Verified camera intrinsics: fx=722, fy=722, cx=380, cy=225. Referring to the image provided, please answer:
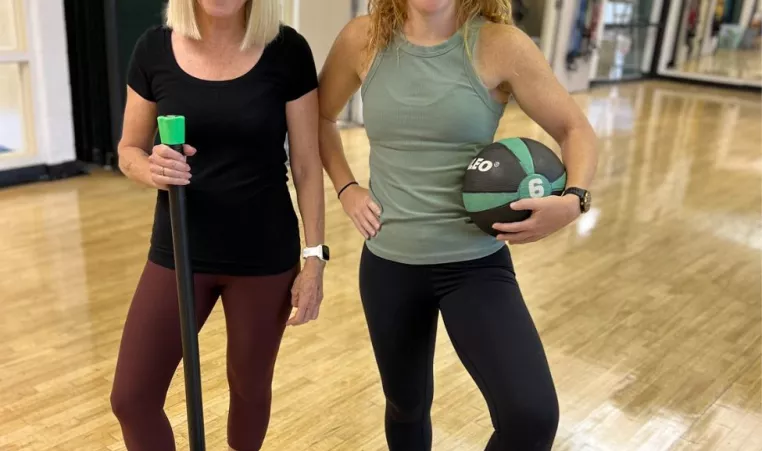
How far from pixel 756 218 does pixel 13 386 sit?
4683 mm

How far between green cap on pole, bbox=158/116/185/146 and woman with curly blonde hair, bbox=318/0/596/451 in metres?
0.45

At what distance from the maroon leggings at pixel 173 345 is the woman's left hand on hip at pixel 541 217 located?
531 mm

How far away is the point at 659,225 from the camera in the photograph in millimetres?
4773

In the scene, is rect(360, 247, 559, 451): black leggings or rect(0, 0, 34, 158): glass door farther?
rect(0, 0, 34, 158): glass door

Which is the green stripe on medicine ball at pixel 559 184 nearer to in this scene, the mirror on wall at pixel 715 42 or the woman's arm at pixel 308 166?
the woman's arm at pixel 308 166

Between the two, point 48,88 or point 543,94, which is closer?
point 543,94

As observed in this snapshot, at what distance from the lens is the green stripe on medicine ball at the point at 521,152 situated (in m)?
1.52

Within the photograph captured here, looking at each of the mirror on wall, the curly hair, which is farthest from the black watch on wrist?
the mirror on wall

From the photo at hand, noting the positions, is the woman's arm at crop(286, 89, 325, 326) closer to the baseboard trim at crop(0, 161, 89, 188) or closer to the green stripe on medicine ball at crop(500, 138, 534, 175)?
the green stripe on medicine ball at crop(500, 138, 534, 175)

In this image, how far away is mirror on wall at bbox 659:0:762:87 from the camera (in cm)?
1113

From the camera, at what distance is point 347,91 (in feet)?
5.59

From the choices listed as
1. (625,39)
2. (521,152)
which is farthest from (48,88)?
(625,39)

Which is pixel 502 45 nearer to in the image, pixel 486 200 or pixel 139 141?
pixel 486 200

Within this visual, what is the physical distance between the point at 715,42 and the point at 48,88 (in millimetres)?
11044
